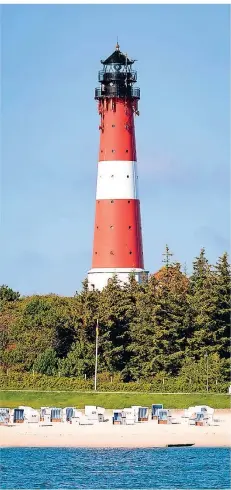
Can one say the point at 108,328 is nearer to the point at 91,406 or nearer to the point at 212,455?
the point at 91,406

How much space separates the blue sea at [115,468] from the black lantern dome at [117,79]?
3078cm

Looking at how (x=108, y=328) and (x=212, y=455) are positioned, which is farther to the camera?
(x=108, y=328)

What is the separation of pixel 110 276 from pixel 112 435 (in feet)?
77.4

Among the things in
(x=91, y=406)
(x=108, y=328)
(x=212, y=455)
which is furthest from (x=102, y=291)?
(x=212, y=455)

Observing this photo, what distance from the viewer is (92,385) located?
64.2m

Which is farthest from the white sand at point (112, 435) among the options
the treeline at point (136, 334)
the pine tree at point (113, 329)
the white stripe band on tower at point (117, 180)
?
the white stripe band on tower at point (117, 180)

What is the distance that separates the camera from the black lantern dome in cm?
7619

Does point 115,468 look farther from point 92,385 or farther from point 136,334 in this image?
point 136,334

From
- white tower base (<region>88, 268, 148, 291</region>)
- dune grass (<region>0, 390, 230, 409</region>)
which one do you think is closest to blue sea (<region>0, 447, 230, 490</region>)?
dune grass (<region>0, 390, 230, 409</region>)

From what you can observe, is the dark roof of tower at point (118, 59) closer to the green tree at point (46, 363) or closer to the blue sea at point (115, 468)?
the green tree at point (46, 363)

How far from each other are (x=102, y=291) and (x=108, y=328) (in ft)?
10.0

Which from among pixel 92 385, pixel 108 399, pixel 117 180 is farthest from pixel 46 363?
pixel 117 180

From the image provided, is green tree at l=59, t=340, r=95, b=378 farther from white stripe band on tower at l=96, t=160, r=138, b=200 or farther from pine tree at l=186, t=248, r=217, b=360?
white stripe band on tower at l=96, t=160, r=138, b=200

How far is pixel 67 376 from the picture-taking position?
66.7m
